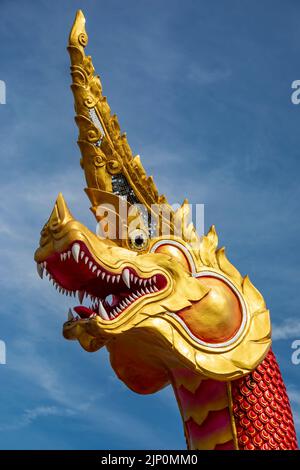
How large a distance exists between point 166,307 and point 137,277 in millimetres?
363

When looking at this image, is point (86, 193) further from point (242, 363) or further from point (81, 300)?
point (242, 363)

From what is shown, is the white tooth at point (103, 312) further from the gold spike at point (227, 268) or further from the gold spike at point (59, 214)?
the gold spike at point (227, 268)

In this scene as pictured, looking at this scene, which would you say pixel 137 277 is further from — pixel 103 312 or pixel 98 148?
pixel 98 148

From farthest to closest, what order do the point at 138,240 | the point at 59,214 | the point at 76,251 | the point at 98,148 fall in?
the point at 98,148 → the point at 138,240 → the point at 59,214 → the point at 76,251

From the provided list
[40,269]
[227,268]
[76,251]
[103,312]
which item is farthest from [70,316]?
[227,268]

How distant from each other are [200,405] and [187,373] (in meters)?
0.31

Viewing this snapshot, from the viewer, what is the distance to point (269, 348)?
24.9ft

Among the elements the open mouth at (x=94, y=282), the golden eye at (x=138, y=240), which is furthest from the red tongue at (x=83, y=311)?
the golden eye at (x=138, y=240)

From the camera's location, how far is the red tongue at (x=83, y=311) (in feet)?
24.3

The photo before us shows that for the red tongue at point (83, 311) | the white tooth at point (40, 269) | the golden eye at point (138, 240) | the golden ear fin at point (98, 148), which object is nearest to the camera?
the red tongue at point (83, 311)

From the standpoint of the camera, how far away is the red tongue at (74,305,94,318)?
24.3 ft

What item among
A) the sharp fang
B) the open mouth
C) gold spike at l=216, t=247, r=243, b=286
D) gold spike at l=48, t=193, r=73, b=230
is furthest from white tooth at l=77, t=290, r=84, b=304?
Answer: gold spike at l=216, t=247, r=243, b=286

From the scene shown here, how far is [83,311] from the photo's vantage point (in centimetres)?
743

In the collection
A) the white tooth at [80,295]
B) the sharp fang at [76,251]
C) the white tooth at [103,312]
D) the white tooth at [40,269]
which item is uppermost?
the white tooth at [40,269]
